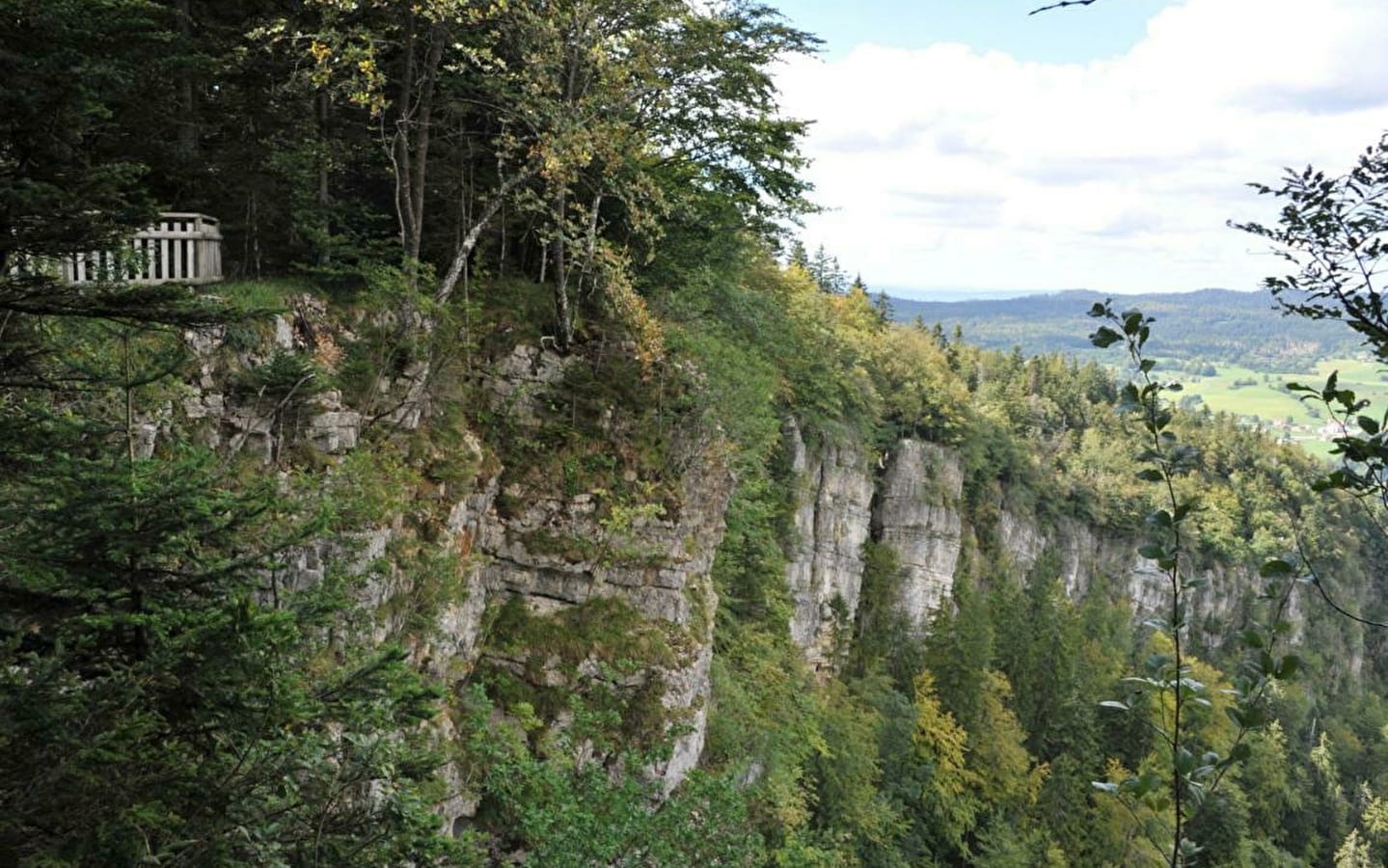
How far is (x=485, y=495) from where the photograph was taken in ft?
42.6

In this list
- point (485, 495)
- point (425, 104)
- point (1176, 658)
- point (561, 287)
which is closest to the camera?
point (1176, 658)

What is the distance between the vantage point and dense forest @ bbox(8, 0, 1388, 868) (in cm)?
384

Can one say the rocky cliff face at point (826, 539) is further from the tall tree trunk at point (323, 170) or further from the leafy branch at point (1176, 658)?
the leafy branch at point (1176, 658)

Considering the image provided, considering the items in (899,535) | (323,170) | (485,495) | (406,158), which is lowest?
(899,535)

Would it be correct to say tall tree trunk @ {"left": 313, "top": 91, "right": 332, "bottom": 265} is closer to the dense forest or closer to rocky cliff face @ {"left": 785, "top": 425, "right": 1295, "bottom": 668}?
the dense forest

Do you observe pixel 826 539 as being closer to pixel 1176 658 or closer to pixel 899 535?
pixel 899 535

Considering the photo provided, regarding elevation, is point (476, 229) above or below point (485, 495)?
above

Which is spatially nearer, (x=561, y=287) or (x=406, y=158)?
(x=406, y=158)

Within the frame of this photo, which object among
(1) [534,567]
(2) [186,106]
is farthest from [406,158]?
(1) [534,567]

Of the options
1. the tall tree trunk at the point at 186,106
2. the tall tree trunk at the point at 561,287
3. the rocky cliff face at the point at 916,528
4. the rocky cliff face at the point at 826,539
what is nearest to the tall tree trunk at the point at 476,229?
the tall tree trunk at the point at 561,287

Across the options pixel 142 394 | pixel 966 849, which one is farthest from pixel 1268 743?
pixel 142 394

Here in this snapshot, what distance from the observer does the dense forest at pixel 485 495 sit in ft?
12.6

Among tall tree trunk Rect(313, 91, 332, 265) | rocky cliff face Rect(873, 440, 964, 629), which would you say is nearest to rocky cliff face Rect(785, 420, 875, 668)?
rocky cliff face Rect(873, 440, 964, 629)

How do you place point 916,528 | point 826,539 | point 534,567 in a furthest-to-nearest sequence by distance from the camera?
point 916,528 < point 826,539 < point 534,567
